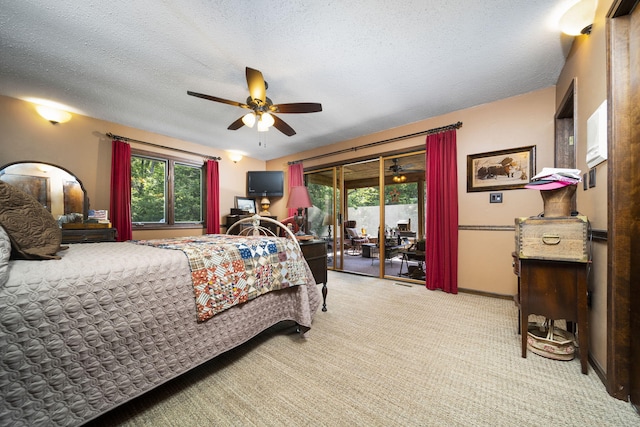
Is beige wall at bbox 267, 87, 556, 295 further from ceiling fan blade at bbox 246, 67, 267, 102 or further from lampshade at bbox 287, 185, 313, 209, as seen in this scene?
ceiling fan blade at bbox 246, 67, 267, 102

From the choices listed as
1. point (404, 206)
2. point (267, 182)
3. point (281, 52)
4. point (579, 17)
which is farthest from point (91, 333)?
point (404, 206)

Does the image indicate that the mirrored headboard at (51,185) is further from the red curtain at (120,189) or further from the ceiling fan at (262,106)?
the ceiling fan at (262,106)

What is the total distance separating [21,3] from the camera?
1.63 metres

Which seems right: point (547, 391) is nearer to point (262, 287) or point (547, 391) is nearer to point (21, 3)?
point (262, 287)

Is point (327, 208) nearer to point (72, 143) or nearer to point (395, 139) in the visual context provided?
point (395, 139)

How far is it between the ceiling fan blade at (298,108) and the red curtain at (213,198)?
2.85 meters

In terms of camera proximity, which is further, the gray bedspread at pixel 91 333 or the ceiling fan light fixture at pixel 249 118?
the ceiling fan light fixture at pixel 249 118

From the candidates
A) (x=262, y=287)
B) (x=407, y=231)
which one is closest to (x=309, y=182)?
(x=407, y=231)

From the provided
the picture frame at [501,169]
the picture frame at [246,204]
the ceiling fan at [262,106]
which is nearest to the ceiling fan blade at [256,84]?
the ceiling fan at [262,106]

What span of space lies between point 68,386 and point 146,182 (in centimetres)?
397

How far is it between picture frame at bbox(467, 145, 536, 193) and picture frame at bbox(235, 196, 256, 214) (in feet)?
14.2

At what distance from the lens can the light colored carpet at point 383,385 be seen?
116cm

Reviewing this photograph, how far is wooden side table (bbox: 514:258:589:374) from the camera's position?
1495mm

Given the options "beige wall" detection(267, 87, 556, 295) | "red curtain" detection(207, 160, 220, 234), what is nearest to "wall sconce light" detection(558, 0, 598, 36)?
"beige wall" detection(267, 87, 556, 295)
